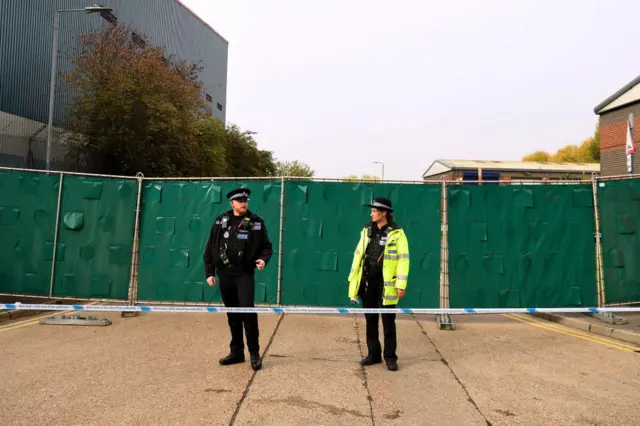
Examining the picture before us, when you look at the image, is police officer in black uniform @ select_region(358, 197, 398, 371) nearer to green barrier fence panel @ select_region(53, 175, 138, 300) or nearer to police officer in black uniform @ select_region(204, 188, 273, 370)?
police officer in black uniform @ select_region(204, 188, 273, 370)

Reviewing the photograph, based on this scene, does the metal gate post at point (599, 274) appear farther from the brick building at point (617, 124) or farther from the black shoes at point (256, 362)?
the brick building at point (617, 124)

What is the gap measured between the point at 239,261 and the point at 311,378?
1405mm

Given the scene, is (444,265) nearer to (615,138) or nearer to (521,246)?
(521,246)

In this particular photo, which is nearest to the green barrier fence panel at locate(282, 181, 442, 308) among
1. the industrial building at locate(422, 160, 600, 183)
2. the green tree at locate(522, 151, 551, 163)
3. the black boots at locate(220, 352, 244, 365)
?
the black boots at locate(220, 352, 244, 365)

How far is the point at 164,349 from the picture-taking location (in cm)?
518

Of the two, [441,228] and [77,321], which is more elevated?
Result: [441,228]

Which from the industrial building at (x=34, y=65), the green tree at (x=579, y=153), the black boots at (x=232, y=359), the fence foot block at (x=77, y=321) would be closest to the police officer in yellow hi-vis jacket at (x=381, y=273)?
the black boots at (x=232, y=359)

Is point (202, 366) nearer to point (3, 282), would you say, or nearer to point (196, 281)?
point (196, 281)

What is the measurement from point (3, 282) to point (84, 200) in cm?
191

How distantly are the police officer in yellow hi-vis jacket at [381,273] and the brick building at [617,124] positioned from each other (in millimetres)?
26638

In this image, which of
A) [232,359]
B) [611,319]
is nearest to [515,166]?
[611,319]

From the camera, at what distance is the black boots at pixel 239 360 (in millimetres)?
4484

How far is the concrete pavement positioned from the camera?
11.3 feet

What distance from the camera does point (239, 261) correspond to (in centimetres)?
455
